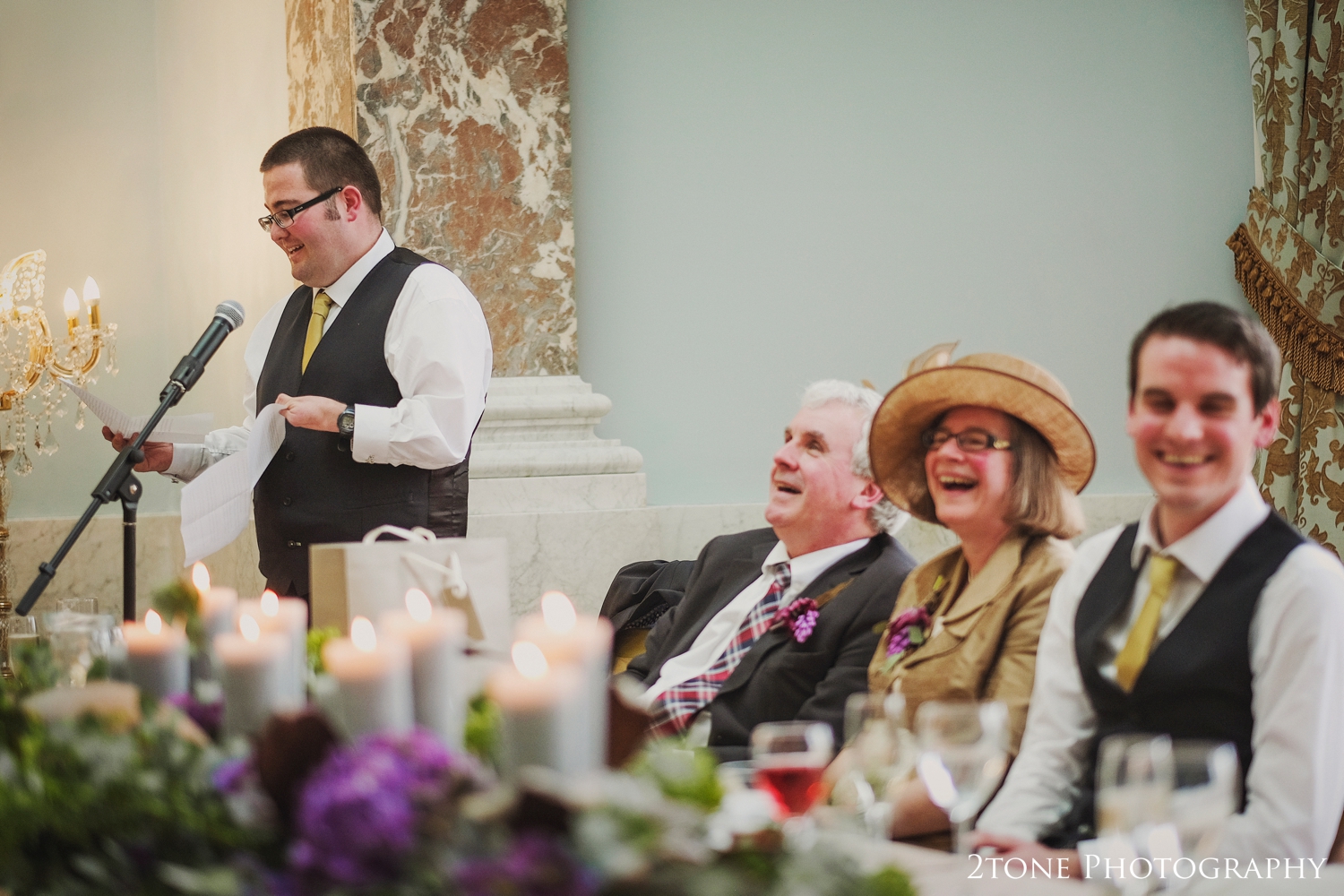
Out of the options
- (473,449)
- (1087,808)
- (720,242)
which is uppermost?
(720,242)

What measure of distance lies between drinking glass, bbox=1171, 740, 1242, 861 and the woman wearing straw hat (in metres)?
0.84

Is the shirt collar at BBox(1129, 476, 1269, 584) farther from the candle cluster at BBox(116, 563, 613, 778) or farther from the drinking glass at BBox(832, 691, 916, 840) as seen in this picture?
the candle cluster at BBox(116, 563, 613, 778)

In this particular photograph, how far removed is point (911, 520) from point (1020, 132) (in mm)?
1501

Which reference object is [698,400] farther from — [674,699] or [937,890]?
[937,890]

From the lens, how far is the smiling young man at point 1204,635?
159 centimetres

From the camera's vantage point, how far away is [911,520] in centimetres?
447

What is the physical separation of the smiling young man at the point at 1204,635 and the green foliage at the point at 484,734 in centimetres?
74

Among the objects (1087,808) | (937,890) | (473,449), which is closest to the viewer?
(937,890)

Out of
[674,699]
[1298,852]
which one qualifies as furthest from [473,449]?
[1298,852]

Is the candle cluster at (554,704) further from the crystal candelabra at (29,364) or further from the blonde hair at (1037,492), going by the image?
the crystal candelabra at (29,364)

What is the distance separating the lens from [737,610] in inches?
108

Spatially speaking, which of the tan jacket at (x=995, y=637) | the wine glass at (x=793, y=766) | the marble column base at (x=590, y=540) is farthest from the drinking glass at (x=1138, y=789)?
the marble column base at (x=590, y=540)

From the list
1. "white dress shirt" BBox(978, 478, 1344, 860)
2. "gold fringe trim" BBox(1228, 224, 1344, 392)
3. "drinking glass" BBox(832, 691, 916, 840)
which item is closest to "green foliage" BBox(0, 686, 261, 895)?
"drinking glass" BBox(832, 691, 916, 840)

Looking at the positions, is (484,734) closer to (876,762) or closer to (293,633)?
(293,633)
